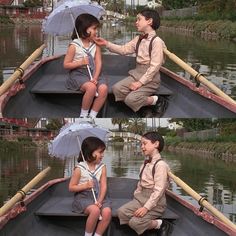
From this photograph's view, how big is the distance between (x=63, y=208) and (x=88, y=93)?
0.75 m

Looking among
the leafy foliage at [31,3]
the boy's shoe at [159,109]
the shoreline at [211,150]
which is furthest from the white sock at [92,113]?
the leafy foliage at [31,3]

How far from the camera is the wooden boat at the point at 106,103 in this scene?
4816mm

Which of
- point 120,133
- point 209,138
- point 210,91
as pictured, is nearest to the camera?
point 210,91

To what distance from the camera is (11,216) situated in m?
4.57

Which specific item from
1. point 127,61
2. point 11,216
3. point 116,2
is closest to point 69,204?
point 11,216

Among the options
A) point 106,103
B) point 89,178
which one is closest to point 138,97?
point 106,103

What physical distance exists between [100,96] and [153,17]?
0.56m

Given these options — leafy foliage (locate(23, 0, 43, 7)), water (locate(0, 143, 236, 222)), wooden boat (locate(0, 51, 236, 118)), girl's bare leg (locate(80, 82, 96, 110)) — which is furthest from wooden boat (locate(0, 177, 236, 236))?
leafy foliage (locate(23, 0, 43, 7))

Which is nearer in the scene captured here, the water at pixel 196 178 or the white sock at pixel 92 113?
the white sock at pixel 92 113

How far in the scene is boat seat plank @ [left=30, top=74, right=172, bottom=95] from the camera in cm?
480

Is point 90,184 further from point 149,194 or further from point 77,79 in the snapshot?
point 77,79

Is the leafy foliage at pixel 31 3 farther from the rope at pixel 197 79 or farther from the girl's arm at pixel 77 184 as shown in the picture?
the girl's arm at pixel 77 184

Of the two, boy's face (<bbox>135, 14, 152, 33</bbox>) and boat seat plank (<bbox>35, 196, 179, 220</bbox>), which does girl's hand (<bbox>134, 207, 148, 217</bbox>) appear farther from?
boy's face (<bbox>135, 14, 152, 33</bbox>)

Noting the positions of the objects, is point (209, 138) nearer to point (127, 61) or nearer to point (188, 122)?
point (188, 122)
